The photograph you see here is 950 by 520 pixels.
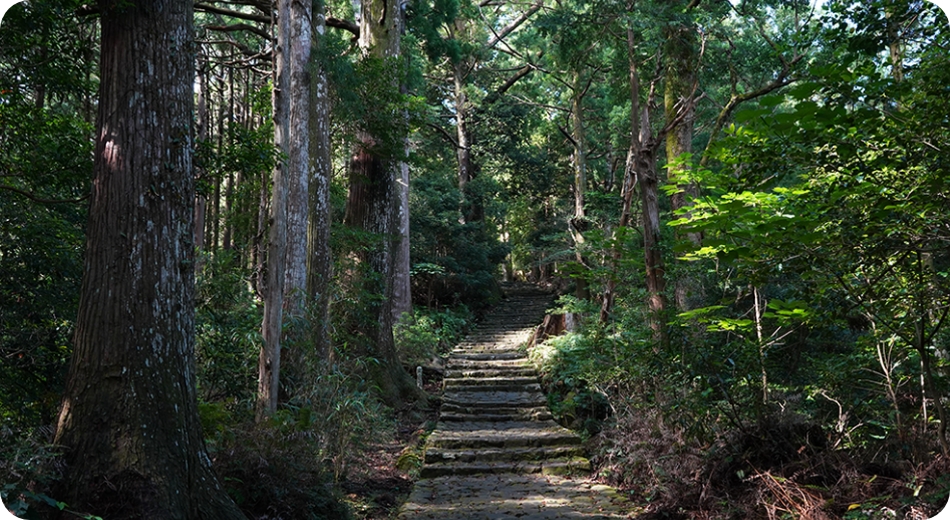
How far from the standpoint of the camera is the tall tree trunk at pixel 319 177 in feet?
27.3

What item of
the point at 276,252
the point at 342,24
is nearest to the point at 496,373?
the point at 276,252

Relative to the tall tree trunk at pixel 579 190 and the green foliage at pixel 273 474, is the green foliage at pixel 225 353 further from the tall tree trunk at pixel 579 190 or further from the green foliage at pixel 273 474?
the tall tree trunk at pixel 579 190

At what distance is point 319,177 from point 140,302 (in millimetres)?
5349

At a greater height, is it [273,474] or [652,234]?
[652,234]

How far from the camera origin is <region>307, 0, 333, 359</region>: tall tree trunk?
831 cm

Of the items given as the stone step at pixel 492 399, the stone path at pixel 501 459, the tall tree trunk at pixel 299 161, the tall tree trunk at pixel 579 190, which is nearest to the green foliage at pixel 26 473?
the stone path at pixel 501 459

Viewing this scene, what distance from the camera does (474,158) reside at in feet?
74.9

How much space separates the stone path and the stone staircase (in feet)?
0.04

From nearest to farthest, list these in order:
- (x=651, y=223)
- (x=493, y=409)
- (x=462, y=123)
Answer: (x=651, y=223) → (x=493, y=409) → (x=462, y=123)

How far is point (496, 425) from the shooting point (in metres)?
9.43

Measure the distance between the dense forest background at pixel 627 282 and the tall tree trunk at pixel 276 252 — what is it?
26 mm

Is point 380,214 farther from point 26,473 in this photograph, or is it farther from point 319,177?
point 26,473

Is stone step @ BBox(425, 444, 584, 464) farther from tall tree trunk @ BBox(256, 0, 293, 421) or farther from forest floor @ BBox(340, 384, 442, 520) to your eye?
tall tree trunk @ BBox(256, 0, 293, 421)

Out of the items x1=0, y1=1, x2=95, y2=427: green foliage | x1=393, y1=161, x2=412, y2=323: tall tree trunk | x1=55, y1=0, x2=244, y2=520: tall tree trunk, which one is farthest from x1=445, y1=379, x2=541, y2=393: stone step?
x1=55, y1=0, x2=244, y2=520: tall tree trunk
